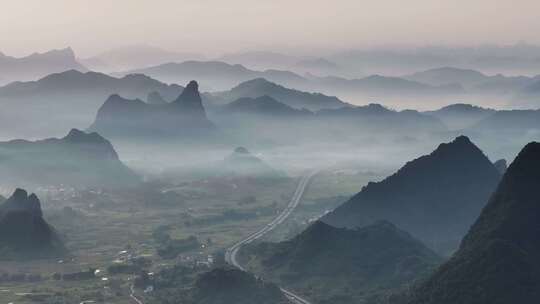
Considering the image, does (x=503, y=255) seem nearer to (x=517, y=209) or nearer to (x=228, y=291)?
(x=517, y=209)

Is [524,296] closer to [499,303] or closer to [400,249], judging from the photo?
[499,303]

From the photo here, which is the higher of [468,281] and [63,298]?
[468,281]

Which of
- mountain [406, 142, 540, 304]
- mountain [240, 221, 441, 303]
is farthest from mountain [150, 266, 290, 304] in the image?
mountain [406, 142, 540, 304]

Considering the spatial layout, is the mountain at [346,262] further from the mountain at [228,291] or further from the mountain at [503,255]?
the mountain at [503,255]

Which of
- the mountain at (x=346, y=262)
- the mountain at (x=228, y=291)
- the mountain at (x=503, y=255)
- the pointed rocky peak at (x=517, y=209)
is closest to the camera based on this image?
the mountain at (x=503, y=255)

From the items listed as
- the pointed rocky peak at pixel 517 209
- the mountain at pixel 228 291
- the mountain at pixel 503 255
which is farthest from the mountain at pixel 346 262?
the mountain at pixel 503 255

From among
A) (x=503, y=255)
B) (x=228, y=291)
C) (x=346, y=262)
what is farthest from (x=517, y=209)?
(x=228, y=291)

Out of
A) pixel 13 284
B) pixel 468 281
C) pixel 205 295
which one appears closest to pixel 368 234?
pixel 205 295
